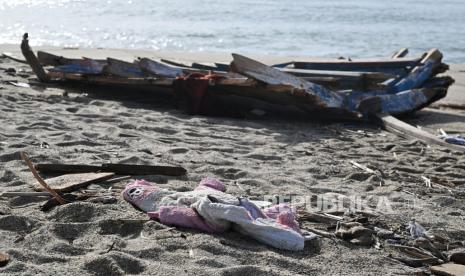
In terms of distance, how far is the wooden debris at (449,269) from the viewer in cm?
308

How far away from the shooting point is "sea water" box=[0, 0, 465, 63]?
57.9 ft

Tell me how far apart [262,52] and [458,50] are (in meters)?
5.50

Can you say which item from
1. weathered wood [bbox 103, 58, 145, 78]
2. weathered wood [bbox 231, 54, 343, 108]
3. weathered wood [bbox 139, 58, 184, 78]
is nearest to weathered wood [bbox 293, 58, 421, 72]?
weathered wood [bbox 231, 54, 343, 108]

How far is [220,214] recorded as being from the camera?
11.2 feet

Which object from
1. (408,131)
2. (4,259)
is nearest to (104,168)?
(4,259)

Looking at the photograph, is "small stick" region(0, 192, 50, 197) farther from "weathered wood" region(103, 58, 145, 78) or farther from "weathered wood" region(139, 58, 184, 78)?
"weathered wood" region(103, 58, 145, 78)

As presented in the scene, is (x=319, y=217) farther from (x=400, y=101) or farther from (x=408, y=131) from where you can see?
(x=400, y=101)

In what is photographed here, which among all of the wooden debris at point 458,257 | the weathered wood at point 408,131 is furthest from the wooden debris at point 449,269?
the weathered wood at point 408,131

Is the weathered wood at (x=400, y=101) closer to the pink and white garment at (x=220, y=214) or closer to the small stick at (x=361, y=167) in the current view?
the small stick at (x=361, y=167)

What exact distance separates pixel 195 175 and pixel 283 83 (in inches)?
103

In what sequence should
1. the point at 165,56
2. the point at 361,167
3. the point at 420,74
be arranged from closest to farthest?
the point at 361,167
the point at 420,74
the point at 165,56

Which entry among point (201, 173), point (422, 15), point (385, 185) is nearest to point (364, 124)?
point (385, 185)

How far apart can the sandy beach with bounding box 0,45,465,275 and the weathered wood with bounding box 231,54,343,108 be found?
31 cm

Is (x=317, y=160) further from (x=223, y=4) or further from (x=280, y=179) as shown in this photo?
(x=223, y=4)
